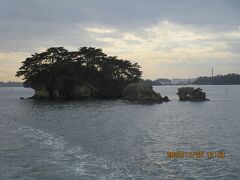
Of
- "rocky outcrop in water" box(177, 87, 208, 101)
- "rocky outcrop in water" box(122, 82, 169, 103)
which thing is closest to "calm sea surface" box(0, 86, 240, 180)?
"rocky outcrop in water" box(122, 82, 169, 103)

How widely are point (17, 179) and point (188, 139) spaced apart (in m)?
15.8

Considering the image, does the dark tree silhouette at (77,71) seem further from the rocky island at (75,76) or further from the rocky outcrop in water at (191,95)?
the rocky outcrop in water at (191,95)

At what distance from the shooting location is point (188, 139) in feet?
87.4

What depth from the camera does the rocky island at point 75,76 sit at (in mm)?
90188

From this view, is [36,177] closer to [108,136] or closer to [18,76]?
[108,136]

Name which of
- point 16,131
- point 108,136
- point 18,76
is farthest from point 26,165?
point 18,76
